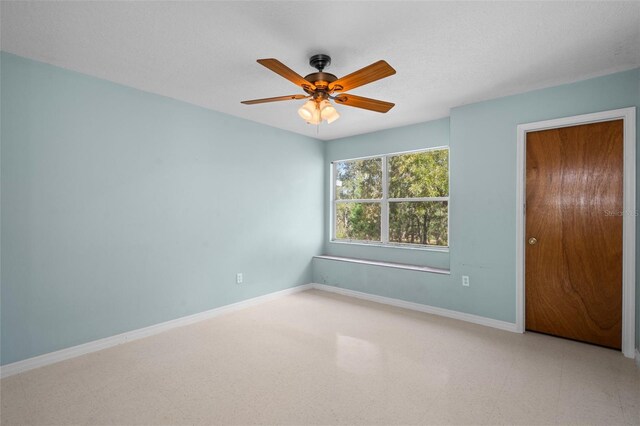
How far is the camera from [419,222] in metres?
4.39

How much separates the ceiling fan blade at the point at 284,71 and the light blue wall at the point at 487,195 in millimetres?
2211

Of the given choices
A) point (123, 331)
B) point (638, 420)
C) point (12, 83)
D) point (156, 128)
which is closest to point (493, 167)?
point (638, 420)

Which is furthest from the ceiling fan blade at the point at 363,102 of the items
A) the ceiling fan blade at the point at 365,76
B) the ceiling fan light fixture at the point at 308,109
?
the ceiling fan light fixture at the point at 308,109

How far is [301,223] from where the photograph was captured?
4.96m

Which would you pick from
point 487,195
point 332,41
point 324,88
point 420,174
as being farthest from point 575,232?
point 332,41

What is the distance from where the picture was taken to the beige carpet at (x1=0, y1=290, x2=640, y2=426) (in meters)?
1.92

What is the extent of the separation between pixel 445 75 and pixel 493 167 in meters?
1.25

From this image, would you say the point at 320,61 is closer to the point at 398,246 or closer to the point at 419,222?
the point at 419,222

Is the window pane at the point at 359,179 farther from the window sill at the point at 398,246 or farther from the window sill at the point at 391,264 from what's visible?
the window sill at the point at 391,264

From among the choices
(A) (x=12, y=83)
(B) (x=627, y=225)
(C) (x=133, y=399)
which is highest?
(A) (x=12, y=83)

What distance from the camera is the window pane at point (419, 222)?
4.18 meters

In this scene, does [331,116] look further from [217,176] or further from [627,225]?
[627,225]

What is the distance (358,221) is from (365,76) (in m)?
3.24

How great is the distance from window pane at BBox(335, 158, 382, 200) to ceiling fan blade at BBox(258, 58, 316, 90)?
2740 millimetres
